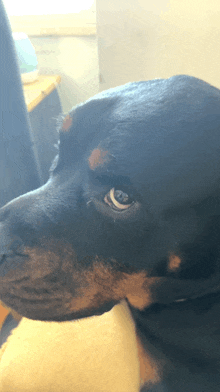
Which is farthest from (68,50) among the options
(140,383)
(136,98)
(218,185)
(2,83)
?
(140,383)

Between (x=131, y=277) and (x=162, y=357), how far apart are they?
1.25 ft

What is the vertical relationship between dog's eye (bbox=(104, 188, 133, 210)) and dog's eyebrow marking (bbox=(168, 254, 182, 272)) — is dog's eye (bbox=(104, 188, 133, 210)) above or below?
above

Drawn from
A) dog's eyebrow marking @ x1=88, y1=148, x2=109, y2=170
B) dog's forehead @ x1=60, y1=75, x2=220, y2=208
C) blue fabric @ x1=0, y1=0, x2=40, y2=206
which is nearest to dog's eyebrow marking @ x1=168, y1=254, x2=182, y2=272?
dog's forehead @ x1=60, y1=75, x2=220, y2=208

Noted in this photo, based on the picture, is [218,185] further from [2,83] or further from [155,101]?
[2,83]

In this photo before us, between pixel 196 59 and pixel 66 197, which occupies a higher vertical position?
pixel 196 59

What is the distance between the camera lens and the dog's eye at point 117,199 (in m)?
0.65

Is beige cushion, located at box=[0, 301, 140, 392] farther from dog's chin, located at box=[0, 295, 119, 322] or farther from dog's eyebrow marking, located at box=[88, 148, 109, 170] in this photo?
dog's eyebrow marking, located at box=[88, 148, 109, 170]

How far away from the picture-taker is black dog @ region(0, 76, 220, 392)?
626mm

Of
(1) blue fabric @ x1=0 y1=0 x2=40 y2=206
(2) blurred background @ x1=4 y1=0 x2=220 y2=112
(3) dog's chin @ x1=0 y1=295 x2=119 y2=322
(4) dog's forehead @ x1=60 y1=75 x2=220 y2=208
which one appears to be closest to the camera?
(4) dog's forehead @ x1=60 y1=75 x2=220 y2=208

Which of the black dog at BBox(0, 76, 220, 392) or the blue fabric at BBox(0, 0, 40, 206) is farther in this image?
the blue fabric at BBox(0, 0, 40, 206)

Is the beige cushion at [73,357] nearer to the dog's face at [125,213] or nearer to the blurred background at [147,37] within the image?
the dog's face at [125,213]

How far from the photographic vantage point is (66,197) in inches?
29.5

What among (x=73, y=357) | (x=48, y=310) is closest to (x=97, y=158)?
(x=48, y=310)

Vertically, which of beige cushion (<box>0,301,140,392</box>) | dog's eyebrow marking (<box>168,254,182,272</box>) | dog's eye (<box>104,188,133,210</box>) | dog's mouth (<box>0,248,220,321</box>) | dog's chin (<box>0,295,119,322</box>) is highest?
dog's eye (<box>104,188,133,210</box>)
